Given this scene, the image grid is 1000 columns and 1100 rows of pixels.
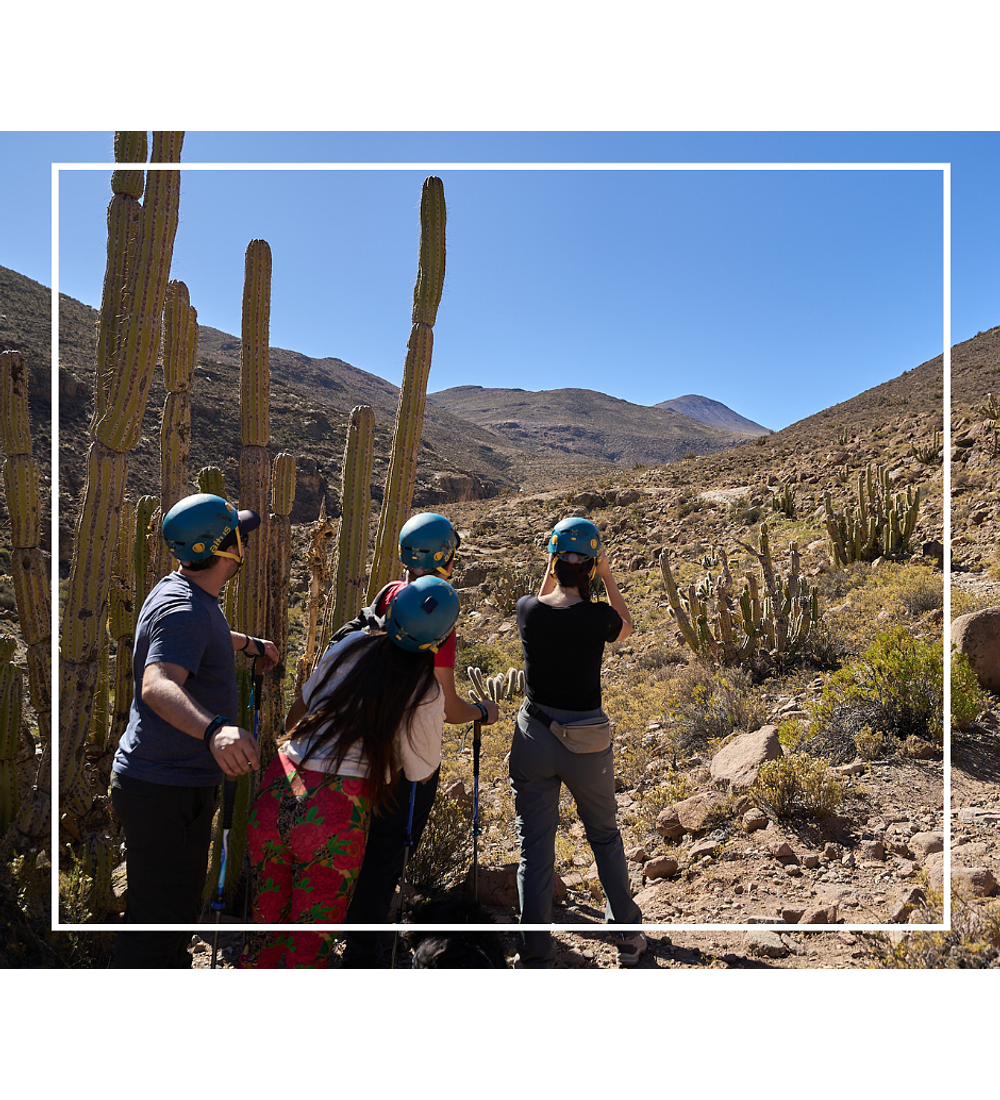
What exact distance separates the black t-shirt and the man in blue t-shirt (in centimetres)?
120

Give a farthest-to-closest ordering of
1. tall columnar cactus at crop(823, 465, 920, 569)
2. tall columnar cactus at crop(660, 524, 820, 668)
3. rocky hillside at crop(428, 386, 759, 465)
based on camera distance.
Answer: rocky hillside at crop(428, 386, 759, 465) < tall columnar cactus at crop(823, 465, 920, 569) < tall columnar cactus at crop(660, 524, 820, 668)

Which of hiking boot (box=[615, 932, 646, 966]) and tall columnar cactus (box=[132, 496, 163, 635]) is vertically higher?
tall columnar cactus (box=[132, 496, 163, 635])

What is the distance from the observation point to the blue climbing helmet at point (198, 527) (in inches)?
98.8

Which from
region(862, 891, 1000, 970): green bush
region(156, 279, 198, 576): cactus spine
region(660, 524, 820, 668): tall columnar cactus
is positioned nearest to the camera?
region(862, 891, 1000, 970): green bush

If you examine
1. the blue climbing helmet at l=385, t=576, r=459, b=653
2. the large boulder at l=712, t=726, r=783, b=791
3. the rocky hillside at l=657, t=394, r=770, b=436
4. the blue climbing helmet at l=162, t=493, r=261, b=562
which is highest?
the rocky hillside at l=657, t=394, r=770, b=436

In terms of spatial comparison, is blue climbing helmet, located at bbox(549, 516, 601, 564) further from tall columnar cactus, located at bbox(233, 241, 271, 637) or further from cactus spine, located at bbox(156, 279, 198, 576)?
cactus spine, located at bbox(156, 279, 198, 576)

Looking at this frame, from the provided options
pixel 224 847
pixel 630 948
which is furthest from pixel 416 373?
pixel 630 948

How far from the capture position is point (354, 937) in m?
2.57

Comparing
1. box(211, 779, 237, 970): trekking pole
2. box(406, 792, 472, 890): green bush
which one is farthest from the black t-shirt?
box(406, 792, 472, 890): green bush

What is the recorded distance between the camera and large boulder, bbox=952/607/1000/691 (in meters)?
5.63

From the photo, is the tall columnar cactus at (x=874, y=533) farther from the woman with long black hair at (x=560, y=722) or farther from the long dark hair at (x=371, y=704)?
the long dark hair at (x=371, y=704)

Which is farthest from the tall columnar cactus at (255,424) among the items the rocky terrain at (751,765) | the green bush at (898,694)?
the green bush at (898,694)

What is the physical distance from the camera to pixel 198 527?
2.52 m
